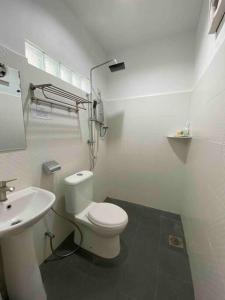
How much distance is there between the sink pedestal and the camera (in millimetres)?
873

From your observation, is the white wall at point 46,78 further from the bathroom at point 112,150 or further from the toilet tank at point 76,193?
the toilet tank at point 76,193

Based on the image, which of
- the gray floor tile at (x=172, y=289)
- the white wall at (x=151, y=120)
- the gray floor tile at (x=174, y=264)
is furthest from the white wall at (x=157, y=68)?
the gray floor tile at (x=172, y=289)

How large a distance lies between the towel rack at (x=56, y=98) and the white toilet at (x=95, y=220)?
2.56ft

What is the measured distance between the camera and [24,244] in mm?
894

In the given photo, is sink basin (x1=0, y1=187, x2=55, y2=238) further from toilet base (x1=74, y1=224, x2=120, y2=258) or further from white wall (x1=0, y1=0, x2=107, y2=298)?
toilet base (x1=74, y1=224, x2=120, y2=258)

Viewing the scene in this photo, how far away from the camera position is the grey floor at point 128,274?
3.55ft

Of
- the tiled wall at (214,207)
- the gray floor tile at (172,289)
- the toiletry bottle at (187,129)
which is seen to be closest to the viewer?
the tiled wall at (214,207)

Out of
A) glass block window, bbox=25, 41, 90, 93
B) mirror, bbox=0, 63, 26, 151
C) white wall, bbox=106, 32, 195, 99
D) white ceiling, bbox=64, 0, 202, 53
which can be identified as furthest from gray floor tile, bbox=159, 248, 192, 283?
white ceiling, bbox=64, 0, 202, 53

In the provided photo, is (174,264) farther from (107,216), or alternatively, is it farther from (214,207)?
(214,207)

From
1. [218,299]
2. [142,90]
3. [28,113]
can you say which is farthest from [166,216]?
[28,113]

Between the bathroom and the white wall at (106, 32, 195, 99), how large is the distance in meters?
0.02

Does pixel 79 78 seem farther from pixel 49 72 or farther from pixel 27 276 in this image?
pixel 27 276

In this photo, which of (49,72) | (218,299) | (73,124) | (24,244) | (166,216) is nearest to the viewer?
(218,299)

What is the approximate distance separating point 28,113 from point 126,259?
1667 mm
